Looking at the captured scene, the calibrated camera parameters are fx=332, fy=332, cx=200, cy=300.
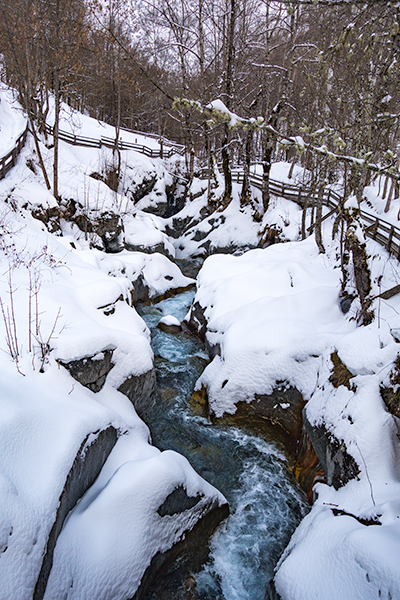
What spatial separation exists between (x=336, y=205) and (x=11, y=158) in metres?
14.1

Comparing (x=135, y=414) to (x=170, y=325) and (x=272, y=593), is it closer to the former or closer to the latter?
(x=272, y=593)

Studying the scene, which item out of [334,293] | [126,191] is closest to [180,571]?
[334,293]

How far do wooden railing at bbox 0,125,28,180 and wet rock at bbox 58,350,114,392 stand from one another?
11.1m

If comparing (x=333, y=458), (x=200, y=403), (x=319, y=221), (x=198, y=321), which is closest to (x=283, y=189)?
(x=319, y=221)

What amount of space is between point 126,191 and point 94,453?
868 inches

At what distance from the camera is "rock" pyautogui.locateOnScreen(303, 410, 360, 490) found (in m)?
4.52

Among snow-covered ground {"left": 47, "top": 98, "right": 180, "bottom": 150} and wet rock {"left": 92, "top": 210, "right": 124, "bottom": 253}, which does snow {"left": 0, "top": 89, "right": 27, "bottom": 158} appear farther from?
wet rock {"left": 92, "top": 210, "right": 124, "bottom": 253}

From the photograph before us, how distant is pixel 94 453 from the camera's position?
4293 mm

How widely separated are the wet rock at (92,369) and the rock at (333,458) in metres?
3.70

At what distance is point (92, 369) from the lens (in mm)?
5637

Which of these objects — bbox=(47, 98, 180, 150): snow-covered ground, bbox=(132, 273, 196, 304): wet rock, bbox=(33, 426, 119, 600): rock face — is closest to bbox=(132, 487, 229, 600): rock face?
bbox=(33, 426, 119, 600): rock face

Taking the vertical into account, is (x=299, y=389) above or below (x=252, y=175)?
below

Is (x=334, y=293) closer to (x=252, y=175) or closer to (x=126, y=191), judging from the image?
(x=252, y=175)

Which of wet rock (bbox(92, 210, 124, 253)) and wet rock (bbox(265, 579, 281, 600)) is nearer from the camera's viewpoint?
wet rock (bbox(265, 579, 281, 600))
